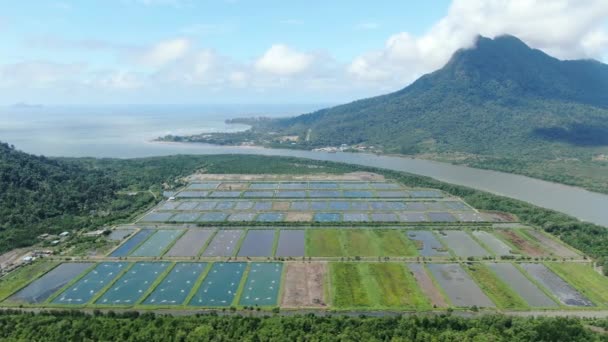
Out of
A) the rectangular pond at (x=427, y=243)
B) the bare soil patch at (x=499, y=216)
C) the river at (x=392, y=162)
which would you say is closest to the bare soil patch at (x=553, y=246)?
the bare soil patch at (x=499, y=216)

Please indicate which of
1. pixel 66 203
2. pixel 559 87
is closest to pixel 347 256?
pixel 66 203

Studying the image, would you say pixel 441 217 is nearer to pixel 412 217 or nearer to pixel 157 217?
pixel 412 217

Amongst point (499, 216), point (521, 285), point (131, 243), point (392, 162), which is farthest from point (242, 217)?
point (392, 162)

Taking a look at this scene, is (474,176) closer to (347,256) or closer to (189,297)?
(347,256)

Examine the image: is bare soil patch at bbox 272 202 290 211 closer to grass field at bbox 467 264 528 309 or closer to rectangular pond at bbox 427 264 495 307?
rectangular pond at bbox 427 264 495 307

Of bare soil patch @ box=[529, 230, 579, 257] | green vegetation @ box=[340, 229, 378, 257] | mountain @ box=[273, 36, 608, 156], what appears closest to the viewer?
green vegetation @ box=[340, 229, 378, 257]

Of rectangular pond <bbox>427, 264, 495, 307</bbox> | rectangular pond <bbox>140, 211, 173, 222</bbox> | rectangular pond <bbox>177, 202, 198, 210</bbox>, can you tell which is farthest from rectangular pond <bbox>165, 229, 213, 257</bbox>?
rectangular pond <bbox>427, 264, 495, 307</bbox>
